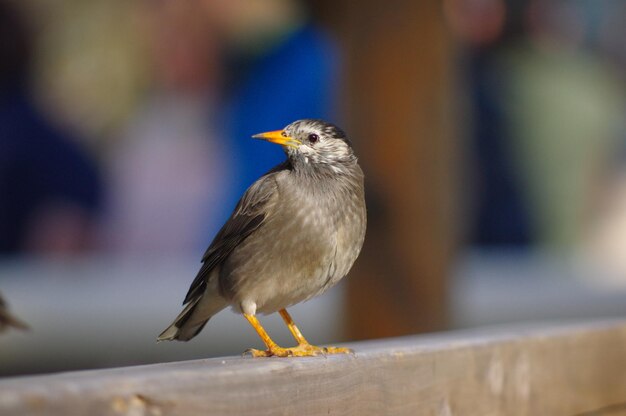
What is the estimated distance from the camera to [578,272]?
7258mm

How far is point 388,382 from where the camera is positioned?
7.61 ft

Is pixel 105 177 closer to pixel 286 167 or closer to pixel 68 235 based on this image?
pixel 68 235

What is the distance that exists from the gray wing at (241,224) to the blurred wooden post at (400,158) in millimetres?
759

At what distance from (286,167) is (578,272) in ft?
15.1

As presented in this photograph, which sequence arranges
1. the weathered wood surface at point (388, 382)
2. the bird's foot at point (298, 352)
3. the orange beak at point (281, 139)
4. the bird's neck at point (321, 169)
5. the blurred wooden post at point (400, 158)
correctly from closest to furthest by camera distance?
the weathered wood surface at point (388, 382), the bird's foot at point (298, 352), the orange beak at point (281, 139), the bird's neck at point (321, 169), the blurred wooden post at point (400, 158)

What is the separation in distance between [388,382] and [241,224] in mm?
754

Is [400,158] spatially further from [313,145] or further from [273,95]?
[273,95]

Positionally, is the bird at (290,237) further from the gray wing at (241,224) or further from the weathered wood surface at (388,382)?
the weathered wood surface at (388,382)

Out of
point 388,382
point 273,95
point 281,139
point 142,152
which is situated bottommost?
point 388,382

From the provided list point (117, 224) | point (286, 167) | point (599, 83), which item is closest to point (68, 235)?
point (117, 224)

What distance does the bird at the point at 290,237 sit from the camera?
285cm

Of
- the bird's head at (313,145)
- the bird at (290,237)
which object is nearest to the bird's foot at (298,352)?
the bird at (290,237)

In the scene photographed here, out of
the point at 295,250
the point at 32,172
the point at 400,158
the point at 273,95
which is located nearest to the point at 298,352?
the point at 295,250

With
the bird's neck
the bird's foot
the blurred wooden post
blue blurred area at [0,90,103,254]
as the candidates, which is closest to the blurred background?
blue blurred area at [0,90,103,254]
